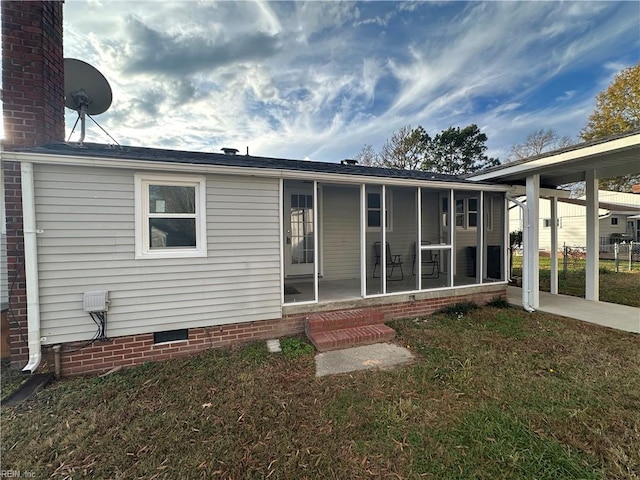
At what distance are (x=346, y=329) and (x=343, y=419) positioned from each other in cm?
193

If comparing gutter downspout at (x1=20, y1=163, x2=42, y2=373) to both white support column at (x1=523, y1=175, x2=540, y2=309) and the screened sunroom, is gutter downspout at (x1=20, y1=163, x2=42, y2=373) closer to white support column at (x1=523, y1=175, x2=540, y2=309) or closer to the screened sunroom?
the screened sunroom

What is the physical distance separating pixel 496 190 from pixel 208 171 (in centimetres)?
578

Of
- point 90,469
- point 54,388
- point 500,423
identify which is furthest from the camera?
point 54,388

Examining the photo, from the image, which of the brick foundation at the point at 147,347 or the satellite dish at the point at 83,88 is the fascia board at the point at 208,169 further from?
the brick foundation at the point at 147,347

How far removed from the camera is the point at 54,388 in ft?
9.89

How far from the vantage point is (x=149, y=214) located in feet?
11.9

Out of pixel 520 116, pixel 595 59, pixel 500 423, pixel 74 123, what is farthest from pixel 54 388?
pixel 520 116

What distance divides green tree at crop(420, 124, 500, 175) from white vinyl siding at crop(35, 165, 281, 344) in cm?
1905

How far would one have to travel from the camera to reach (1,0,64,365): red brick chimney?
10.5ft

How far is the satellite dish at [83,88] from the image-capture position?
4.34m

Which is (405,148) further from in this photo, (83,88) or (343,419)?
(343,419)

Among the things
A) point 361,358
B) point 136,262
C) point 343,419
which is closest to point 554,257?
point 361,358

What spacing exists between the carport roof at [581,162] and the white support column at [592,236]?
202 mm

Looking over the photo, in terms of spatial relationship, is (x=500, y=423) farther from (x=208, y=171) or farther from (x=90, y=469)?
(x=208, y=171)
